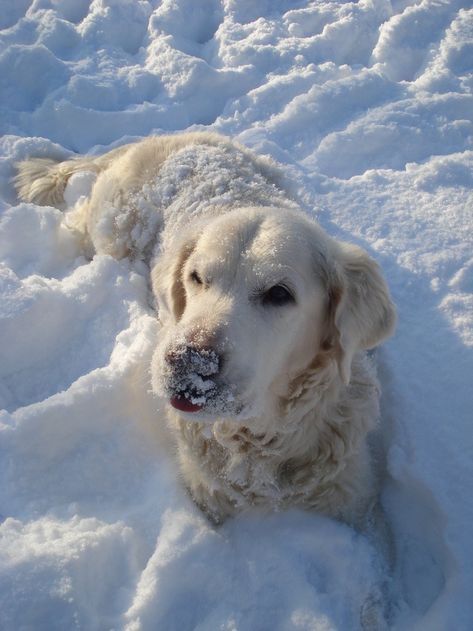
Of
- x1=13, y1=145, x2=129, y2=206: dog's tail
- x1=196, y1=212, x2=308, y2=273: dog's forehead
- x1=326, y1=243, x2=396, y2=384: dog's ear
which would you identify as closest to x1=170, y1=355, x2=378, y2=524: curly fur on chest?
x1=326, y1=243, x2=396, y2=384: dog's ear

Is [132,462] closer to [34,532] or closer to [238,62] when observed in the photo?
[34,532]

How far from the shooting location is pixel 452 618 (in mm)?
2199

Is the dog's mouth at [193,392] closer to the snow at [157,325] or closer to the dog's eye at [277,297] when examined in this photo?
the dog's eye at [277,297]

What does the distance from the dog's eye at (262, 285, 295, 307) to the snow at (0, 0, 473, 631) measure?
3.56 ft

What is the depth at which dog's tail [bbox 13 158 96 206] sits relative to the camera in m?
4.55

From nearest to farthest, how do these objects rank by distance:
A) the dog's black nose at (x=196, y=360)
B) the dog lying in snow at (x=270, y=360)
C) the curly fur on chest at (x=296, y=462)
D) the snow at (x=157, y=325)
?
1. the dog's black nose at (x=196, y=360)
2. the dog lying in snow at (x=270, y=360)
3. the snow at (x=157, y=325)
4. the curly fur on chest at (x=296, y=462)

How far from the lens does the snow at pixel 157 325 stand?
2.26m

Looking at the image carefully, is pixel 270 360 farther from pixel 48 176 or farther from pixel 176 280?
pixel 48 176

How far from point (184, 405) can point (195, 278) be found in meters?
0.72

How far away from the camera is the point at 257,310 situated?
2209 mm

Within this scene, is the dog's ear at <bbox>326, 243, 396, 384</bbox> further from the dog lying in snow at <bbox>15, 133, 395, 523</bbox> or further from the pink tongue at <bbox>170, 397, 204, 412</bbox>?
the pink tongue at <bbox>170, 397, 204, 412</bbox>

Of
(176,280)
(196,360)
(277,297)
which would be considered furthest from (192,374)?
(176,280)

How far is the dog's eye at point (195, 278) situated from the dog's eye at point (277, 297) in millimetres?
349

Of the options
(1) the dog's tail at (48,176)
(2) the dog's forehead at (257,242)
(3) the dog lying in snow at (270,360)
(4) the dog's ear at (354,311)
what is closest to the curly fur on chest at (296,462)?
(3) the dog lying in snow at (270,360)
